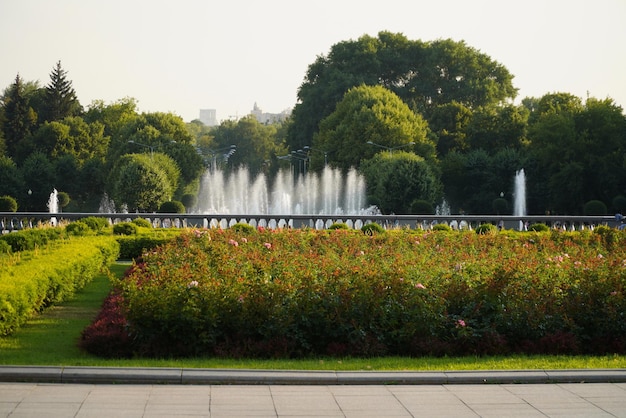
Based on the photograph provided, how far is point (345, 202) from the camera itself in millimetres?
70000

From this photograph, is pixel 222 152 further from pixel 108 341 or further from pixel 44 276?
pixel 108 341

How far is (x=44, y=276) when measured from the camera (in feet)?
50.6

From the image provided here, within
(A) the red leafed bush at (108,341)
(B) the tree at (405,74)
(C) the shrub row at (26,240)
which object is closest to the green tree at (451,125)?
(B) the tree at (405,74)

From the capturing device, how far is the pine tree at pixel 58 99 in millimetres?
99375

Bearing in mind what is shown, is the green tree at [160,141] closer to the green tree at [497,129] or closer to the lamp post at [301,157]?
the lamp post at [301,157]

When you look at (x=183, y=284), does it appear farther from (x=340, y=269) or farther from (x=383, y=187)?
(x=383, y=187)

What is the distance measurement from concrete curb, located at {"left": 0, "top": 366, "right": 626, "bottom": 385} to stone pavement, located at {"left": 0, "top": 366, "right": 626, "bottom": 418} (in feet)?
0.04

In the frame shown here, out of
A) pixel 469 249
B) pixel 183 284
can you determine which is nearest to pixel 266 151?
pixel 469 249

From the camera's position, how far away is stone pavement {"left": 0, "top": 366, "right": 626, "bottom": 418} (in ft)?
31.2

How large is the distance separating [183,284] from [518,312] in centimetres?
485

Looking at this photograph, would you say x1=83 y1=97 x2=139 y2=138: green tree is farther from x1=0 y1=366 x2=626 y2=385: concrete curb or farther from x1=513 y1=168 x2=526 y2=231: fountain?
x1=0 y1=366 x2=626 y2=385: concrete curb

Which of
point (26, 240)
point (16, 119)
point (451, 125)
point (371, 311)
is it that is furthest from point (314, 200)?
point (371, 311)

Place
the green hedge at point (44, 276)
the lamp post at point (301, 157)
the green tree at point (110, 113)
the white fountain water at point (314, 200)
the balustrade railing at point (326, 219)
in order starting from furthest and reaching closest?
the green tree at point (110, 113), the lamp post at point (301, 157), the white fountain water at point (314, 200), the balustrade railing at point (326, 219), the green hedge at point (44, 276)

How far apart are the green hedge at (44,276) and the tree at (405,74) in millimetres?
62958
